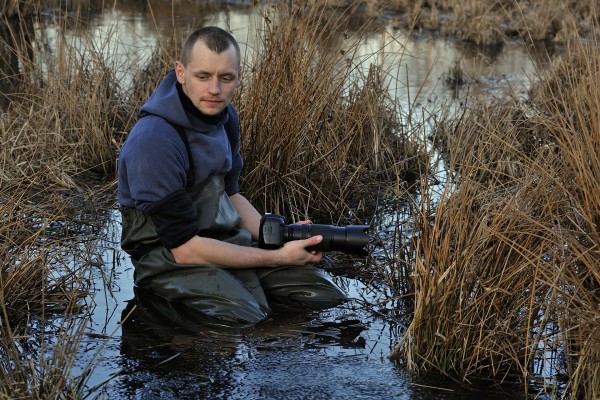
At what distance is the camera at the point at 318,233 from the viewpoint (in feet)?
13.0

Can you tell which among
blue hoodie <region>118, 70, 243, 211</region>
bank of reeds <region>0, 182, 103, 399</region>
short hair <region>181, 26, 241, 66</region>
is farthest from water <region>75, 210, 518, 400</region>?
short hair <region>181, 26, 241, 66</region>

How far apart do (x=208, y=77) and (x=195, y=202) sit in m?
0.53

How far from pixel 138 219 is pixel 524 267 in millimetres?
1611

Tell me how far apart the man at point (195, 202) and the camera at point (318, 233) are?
0.05 metres

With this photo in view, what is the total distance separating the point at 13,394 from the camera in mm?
2773

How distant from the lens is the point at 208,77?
12.7 feet

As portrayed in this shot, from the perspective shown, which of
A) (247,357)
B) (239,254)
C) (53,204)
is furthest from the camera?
(53,204)

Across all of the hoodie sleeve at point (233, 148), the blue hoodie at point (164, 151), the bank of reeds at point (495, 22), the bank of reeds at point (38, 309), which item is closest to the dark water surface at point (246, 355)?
the bank of reeds at point (38, 309)

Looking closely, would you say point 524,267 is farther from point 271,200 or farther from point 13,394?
point 271,200

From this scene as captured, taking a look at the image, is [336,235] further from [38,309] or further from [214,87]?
[38,309]

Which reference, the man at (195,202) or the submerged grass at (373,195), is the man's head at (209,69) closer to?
the man at (195,202)

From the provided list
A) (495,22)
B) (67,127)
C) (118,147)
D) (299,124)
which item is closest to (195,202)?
(299,124)

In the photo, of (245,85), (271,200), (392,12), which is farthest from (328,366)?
(392,12)

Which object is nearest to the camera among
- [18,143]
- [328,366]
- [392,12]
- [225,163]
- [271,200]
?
[328,366]
